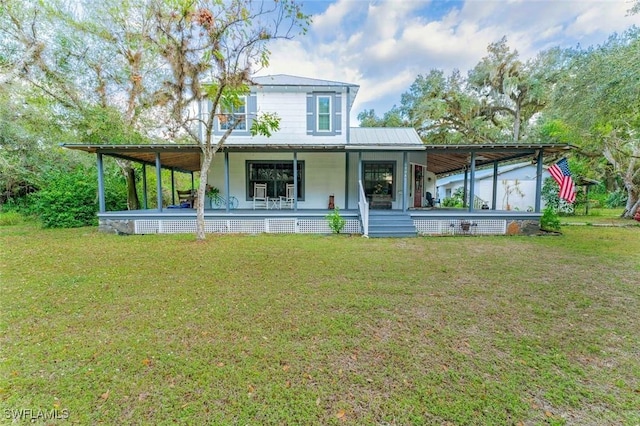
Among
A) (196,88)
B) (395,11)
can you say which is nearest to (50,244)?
(196,88)

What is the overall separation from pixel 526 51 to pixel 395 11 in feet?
44.5

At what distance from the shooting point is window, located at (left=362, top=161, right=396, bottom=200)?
1172 centimetres

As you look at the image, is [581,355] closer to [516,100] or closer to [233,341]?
[233,341]

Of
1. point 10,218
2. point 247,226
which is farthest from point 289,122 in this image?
point 10,218

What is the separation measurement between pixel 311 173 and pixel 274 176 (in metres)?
1.49

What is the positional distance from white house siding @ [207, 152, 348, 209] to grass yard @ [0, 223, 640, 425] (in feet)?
19.0

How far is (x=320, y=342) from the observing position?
2971 mm

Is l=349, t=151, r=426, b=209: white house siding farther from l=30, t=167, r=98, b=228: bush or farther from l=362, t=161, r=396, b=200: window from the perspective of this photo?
l=30, t=167, r=98, b=228: bush

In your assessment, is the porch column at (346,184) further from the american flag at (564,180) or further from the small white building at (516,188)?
the small white building at (516,188)

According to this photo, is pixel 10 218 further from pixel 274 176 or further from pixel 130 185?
pixel 274 176

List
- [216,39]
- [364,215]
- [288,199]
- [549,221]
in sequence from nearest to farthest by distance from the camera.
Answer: [216,39] < [364,215] < [549,221] < [288,199]

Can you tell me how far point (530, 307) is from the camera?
3.86 m

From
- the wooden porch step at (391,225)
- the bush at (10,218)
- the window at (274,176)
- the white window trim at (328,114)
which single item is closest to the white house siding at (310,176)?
the window at (274,176)

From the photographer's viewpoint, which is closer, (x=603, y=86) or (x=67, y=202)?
(x=603, y=86)
